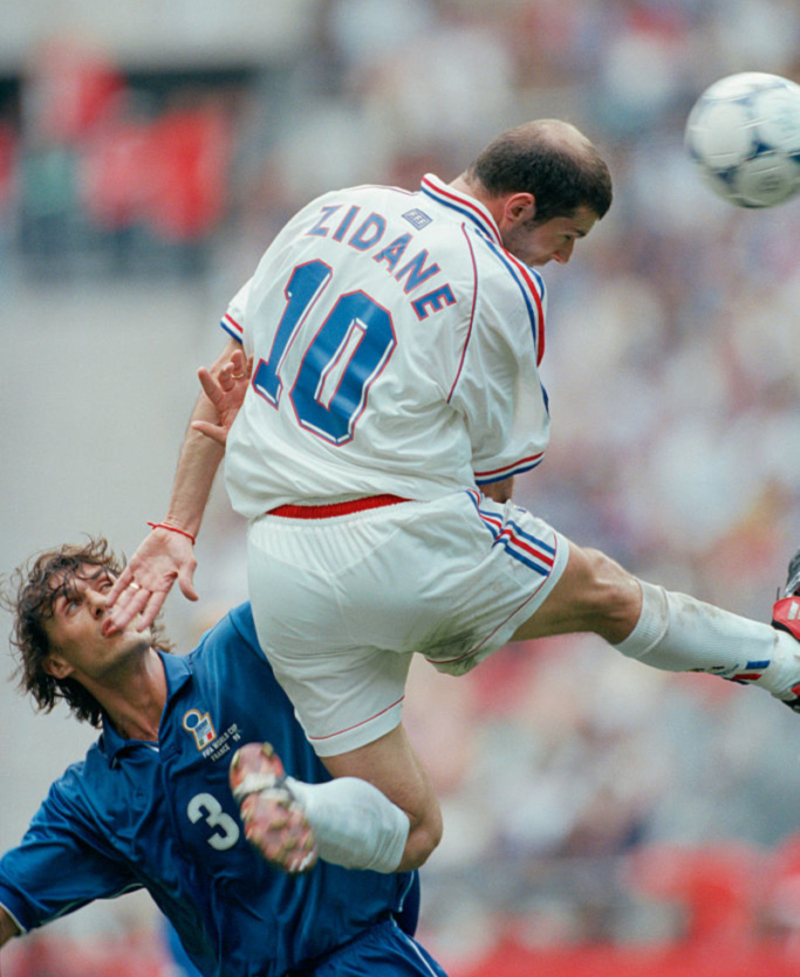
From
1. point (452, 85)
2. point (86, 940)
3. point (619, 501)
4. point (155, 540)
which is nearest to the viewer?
point (155, 540)

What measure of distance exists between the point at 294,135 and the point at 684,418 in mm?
5059

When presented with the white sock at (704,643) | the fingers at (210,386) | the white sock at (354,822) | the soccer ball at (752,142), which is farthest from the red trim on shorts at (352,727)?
the soccer ball at (752,142)

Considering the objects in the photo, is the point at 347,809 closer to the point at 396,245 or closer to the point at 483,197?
the point at 396,245

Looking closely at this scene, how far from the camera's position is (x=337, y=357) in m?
3.93

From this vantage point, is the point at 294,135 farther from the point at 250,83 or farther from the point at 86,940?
the point at 86,940

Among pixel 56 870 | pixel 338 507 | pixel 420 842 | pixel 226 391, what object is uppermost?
pixel 226 391

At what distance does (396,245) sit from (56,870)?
77.8 inches

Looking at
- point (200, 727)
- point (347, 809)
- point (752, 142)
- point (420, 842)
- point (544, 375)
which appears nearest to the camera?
point (347, 809)

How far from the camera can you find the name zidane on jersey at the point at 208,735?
4500mm

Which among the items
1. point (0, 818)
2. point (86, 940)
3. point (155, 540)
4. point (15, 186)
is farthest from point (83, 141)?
point (155, 540)

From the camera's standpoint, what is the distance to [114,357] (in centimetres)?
1370

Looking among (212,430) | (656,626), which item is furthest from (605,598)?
(212,430)

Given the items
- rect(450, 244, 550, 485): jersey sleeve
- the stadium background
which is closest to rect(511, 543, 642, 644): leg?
rect(450, 244, 550, 485): jersey sleeve

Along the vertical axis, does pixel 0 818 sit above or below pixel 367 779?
below
